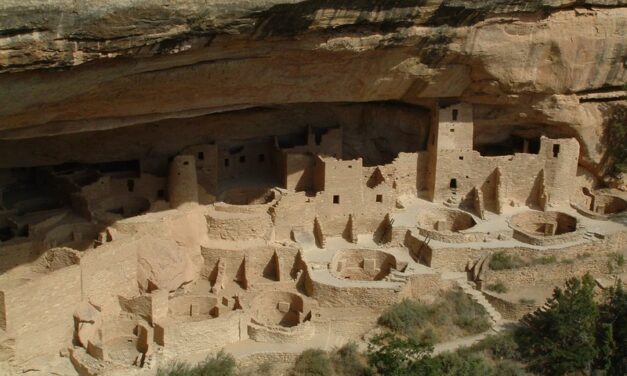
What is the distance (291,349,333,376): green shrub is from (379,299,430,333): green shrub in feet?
4.59

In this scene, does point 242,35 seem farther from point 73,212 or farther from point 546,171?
point 546,171

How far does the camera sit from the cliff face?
10.5 meters

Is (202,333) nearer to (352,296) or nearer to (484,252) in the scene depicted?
(352,296)

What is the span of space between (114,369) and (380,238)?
6.29 meters

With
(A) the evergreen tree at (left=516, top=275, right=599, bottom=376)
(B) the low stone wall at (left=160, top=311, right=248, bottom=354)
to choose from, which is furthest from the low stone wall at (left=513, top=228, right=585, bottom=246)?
(B) the low stone wall at (left=160, top=311, right=248, bottom=354)

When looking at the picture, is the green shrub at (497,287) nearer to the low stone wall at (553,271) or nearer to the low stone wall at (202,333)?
the low stone wall at (553,271)

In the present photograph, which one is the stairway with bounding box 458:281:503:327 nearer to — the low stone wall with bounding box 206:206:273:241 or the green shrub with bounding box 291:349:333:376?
the green shrub with bounding box 291:349:333:376

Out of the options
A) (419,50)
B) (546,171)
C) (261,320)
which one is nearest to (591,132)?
(546,171)

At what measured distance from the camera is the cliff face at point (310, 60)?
10453 mm

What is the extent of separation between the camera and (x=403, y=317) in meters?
14.0

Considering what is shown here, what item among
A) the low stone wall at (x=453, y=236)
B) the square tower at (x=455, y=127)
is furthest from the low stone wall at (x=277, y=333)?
the square tower at (x=455, y=127)

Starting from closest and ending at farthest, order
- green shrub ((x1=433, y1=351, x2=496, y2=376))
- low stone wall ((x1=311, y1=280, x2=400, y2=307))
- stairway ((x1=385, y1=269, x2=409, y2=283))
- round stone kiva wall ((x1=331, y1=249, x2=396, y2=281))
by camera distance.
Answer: green shrub ((x1=433, y1=351, x2=496, y2=376)) < low stone wall ((x1=311, y1=280, x2=400, y2=307)) < stairway ((x1=385, y1=269, x2=409, y2=283)) < round stone kiva wall ((x1=331, y1=249, x2=396, y2=281))

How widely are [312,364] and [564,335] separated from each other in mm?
4545

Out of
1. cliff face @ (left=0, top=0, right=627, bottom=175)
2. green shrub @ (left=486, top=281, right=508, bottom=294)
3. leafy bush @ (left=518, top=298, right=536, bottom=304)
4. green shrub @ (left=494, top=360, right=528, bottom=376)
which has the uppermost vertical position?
cliff face @ (left=0, top=0, right=627, bottom=175)
